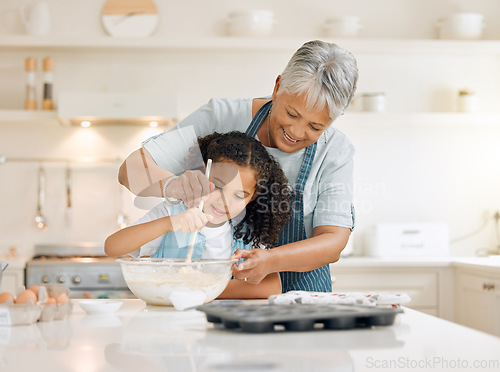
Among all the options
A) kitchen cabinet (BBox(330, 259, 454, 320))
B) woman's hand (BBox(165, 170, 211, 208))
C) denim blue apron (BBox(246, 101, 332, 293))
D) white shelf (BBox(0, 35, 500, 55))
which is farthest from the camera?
white shelf (BBox(0, 35, 500, 55))

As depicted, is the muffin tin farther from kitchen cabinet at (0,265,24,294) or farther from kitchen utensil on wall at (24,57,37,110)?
kitchen utensil on wall at (24,57,37,110)

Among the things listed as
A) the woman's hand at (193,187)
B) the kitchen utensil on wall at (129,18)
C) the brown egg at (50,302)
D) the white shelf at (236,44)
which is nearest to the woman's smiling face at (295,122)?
the woman's hand at (193,187)

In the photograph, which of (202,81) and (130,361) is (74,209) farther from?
(130,361)

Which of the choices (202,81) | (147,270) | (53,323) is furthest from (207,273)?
(202,81)

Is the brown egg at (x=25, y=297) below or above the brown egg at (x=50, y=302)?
above

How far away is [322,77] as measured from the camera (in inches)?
60.0

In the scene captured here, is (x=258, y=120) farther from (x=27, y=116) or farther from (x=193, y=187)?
(x=27, y=116)

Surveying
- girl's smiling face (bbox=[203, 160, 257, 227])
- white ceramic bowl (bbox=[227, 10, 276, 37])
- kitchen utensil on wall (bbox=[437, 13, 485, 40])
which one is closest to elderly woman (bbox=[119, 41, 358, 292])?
girl's smiling face (bbox=[203, 160, 257, 227])

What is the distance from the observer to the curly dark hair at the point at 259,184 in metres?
1.65

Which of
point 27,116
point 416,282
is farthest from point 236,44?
point 416,282

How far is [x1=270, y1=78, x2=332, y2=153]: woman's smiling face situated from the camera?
153cm

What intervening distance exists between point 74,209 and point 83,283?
0.66 meters

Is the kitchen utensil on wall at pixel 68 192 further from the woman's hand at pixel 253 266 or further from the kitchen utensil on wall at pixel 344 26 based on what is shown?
the woman's hand at pixel 253 266

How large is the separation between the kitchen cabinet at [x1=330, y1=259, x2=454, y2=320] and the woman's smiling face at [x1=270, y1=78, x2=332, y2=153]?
1.83m
